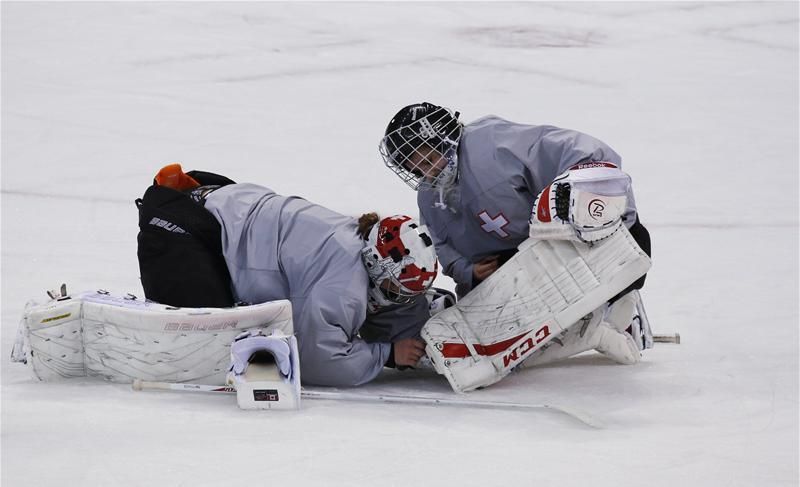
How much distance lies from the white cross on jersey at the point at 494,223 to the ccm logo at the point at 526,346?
16.3 inches

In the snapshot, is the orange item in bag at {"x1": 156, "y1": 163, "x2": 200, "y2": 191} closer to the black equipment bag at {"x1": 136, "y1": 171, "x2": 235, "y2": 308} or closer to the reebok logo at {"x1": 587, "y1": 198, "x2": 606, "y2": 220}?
the black equipment bag at {"x1": 136, "y1": 171, "x2": 235, "y2": 308}

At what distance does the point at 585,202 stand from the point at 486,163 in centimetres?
43

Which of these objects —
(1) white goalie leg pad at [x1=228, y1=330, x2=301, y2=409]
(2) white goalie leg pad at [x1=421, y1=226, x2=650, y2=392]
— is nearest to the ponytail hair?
(2) white goalie leg pad at [x1=421, y1=226, x2=650, y2=392]

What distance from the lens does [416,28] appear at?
326 inches

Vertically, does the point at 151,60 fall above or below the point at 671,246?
above

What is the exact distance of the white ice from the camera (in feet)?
9.29

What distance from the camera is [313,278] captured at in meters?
3.48

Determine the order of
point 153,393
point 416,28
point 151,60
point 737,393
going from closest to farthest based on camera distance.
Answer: point 153,393 → point 737,393 → point 151,60 → point 416,28

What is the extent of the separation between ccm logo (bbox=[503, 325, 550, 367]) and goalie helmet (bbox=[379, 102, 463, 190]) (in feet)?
1.92

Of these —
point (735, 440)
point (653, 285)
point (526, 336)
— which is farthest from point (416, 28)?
point (735, 440)

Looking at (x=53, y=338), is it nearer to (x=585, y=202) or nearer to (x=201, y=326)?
(x=201, y=326)

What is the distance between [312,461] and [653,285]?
236 centimetres

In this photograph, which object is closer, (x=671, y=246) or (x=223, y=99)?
(x=671, y=246)

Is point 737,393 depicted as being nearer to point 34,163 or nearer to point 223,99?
point 34,163
